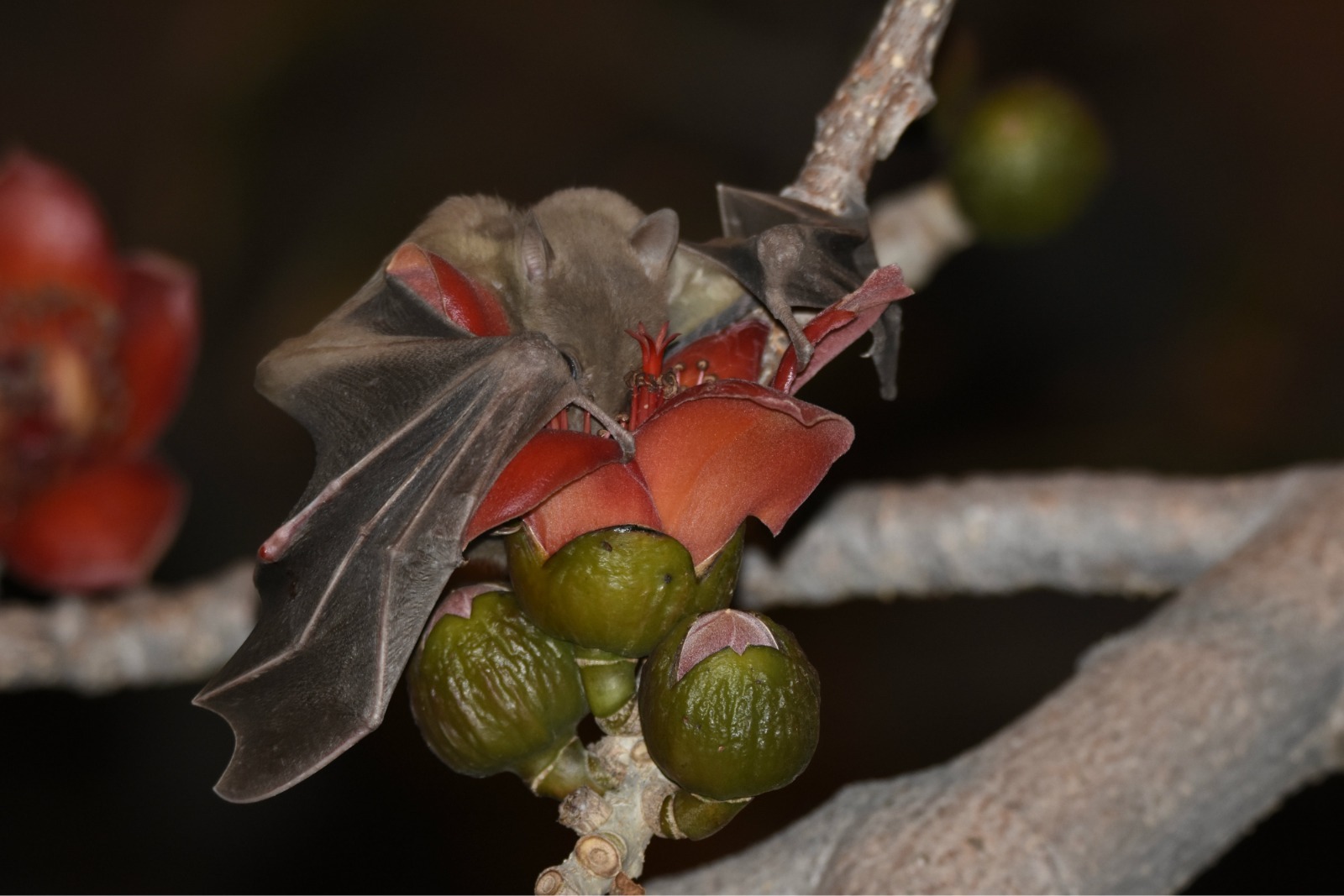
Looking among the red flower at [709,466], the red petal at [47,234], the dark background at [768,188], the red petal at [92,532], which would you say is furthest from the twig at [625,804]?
the dark background at [768,188]

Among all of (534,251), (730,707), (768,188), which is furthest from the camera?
(768,188)

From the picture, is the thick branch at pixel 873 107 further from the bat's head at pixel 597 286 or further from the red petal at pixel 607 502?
the red petal at pixel 607 502

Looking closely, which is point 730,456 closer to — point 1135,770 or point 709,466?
point 709,466

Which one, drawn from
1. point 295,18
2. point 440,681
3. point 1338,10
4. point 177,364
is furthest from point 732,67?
point 440,681

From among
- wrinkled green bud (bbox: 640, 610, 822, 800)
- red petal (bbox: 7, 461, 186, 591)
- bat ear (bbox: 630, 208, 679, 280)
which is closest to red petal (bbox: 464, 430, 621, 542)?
wrinkled green bud (bbox: 640, 610, 822, 800)

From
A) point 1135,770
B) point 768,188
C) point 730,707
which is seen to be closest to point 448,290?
point 730,707

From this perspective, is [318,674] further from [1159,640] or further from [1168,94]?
[1168,94]
